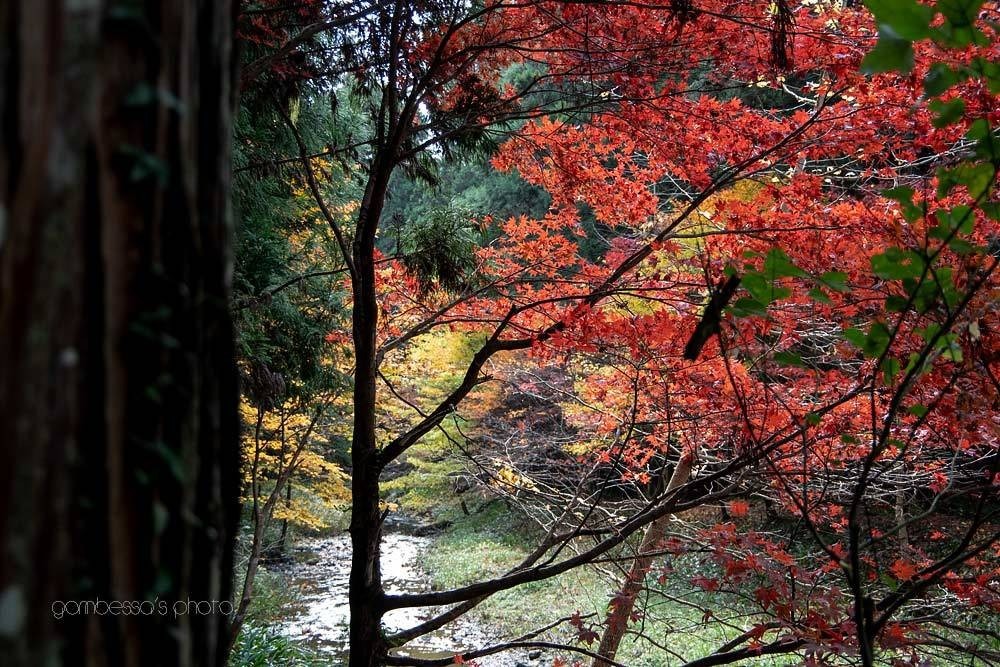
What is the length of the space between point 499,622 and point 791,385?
→ 24.9ft

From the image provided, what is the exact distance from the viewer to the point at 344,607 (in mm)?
11094

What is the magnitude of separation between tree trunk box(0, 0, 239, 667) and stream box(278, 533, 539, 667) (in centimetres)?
917

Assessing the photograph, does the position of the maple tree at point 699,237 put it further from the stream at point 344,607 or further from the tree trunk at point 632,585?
the stream at point 344,607

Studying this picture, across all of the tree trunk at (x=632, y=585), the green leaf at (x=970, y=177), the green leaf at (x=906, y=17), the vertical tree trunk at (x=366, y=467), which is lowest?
the tree trunk at (x=632, y=585)

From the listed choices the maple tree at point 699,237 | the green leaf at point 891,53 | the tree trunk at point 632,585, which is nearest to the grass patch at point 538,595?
the tree trunk at point 632,585

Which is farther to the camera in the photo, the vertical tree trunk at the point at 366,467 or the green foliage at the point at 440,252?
the green foliage at the point at 440,252

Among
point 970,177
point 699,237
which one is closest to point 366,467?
point 699,237

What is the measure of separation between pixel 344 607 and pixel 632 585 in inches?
347

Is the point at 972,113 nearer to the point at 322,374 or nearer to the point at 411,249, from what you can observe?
the point at 411,249

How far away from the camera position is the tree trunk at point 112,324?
437 mm

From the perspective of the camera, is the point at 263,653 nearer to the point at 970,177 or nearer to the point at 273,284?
the point at 273,284

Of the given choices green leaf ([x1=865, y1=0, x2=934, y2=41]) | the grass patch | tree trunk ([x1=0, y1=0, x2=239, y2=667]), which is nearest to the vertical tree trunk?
green leaf ([x1=865, y1=0, x2=934, y2=41])

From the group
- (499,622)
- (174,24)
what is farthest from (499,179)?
(174,24)

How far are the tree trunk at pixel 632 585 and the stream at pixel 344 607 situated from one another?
14.9 ft
